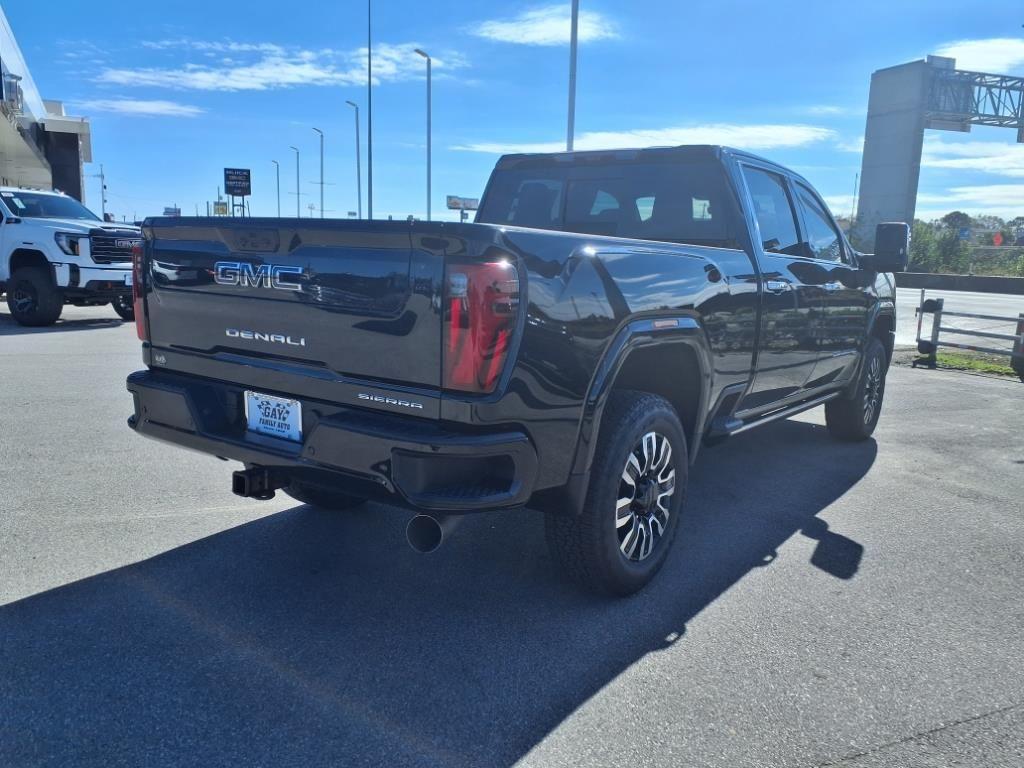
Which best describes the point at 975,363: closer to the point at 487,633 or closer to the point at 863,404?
the point at 863,404

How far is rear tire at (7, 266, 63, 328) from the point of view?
12.8 meters

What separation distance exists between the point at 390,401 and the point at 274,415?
625 mm

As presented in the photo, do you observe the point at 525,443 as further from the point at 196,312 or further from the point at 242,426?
the point at 196,312

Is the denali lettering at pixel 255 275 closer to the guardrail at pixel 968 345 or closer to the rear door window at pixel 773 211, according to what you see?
the rear door window at pixel 773 211

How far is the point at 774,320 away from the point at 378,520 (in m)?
2.46

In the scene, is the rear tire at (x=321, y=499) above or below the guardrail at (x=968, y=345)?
below

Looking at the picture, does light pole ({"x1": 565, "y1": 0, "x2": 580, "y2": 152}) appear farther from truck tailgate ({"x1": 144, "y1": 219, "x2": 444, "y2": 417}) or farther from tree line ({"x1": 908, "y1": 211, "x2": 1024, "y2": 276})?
tree line ({"x1": 908, "y1": 211, "x2": 1024, "y2": 276})

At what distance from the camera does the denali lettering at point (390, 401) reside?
285cm

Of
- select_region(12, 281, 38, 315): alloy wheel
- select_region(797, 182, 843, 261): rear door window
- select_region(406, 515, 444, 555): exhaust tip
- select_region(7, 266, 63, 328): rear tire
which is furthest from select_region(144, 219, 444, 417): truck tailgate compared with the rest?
select_region(12, 281, 38, 315): alloy wheel

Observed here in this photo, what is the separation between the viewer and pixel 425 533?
119 inches

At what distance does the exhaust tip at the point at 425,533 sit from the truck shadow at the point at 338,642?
0.43m

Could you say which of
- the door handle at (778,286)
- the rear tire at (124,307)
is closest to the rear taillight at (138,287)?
the door handle at (778,286)

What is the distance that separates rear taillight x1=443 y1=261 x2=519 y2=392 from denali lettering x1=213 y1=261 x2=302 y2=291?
2.35 feet

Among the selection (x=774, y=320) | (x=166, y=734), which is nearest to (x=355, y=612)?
(x=166, y=734)
